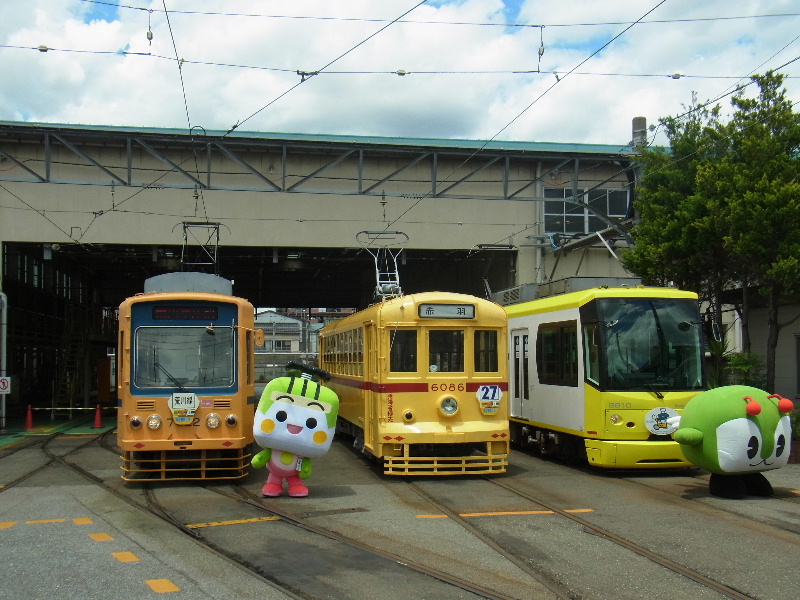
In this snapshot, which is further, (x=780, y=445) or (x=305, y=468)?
(x=305, y=468)

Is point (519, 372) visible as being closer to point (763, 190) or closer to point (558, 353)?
point (558, 353)

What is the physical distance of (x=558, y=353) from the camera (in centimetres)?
1341

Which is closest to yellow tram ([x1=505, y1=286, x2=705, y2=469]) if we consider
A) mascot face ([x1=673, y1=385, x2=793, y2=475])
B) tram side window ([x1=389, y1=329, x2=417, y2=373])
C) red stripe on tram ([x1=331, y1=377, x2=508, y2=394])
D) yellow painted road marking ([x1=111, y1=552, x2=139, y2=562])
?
red stripe on tram ([x1=331, y1=377, x2=508, y2=394])

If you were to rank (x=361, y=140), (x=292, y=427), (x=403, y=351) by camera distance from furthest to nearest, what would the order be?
(x=361, y=140) → (x=403, y=351) → (x=292, y=427)

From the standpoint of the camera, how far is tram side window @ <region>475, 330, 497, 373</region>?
12.3m

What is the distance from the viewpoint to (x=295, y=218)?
23531 mm

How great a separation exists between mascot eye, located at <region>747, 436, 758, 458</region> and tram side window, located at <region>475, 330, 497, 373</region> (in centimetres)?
378

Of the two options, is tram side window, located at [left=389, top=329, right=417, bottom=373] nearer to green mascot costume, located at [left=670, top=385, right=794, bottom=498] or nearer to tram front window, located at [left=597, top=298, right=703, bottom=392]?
tram front window, located at [left=597, top=298, right=703, bottom=392]

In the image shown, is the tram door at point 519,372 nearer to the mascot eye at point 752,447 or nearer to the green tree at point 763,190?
the green tree at point 763,190

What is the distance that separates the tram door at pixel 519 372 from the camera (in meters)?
15.0

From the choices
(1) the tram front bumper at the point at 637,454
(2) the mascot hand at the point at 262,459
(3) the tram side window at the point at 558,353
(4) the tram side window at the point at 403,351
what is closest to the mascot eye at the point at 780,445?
(1) the tram front bumper at the point at 637,454

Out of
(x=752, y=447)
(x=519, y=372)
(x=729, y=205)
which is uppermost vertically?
(x=729, y=205)

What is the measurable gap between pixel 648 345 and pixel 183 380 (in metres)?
6.56

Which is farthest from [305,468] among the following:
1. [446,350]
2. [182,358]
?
[446,350]
